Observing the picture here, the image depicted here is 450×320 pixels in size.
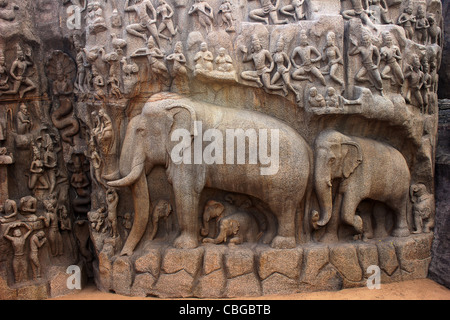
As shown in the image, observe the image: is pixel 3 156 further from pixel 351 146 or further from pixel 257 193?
pixel 351 146

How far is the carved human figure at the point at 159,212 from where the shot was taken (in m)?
6.07

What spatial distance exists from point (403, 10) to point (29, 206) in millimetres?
6283

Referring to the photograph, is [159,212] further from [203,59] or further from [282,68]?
[282,68]

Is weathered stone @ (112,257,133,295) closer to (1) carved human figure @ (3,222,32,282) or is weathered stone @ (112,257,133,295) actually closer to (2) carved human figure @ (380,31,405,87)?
(1) carved human figure @ (3,222,32,282)

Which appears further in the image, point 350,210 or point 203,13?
point 350,210

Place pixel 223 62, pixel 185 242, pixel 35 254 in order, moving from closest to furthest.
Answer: pixel 223 62 < pixel 185 242 < pixel 35 254

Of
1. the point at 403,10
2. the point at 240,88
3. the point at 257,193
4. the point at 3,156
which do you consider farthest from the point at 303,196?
the point at 3,156

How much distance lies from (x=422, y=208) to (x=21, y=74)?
636 cm

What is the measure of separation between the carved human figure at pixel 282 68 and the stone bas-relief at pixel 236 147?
26 mm

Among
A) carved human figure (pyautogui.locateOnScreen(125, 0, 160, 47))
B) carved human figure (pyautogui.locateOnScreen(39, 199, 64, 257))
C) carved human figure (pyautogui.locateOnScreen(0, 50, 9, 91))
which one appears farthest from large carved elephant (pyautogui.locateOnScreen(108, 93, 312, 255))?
carved human figure (pyautogui.locateOnScreen(0, 50, 9, 91))

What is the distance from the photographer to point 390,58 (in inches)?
238

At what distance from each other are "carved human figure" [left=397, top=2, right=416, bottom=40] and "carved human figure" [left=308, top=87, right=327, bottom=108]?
6.26 feet

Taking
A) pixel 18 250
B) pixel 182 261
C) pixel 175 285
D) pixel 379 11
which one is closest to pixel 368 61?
pixel 379 11

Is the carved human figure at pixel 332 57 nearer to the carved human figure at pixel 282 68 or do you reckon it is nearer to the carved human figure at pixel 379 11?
the carved human figure at pixel 282 68
